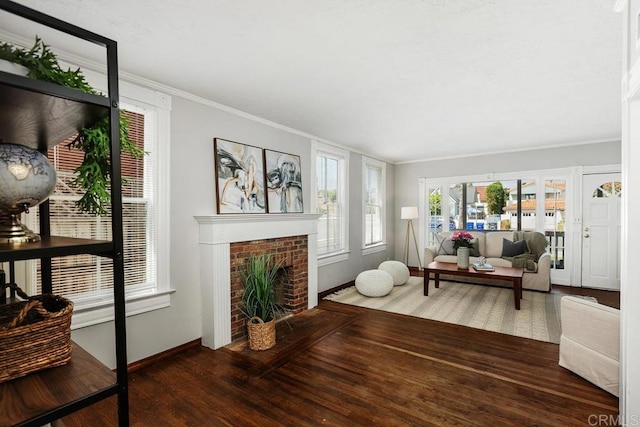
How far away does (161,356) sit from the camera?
2816 millimetres

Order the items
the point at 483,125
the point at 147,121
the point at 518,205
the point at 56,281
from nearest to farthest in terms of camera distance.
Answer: the point at 56,281, the point at 147,121, the point at 483,125, the point at 518,205

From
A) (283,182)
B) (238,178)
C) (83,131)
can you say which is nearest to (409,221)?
(283,182)

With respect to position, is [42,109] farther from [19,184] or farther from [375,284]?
[375,284]

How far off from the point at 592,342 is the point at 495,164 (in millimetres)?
4228

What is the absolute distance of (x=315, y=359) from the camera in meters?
2.82

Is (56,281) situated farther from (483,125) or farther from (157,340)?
(483,125)

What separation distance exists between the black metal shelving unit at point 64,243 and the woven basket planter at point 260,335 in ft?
6.53

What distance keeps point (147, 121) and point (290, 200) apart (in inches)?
73.9

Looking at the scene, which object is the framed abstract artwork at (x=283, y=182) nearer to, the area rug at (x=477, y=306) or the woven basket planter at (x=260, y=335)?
the woven basket planter at (x=260, y=335)

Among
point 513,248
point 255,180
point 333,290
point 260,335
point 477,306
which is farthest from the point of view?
point 513,248

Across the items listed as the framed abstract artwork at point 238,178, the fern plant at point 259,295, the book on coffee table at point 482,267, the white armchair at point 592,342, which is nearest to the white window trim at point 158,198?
the framed abstract artwork at point 238,178

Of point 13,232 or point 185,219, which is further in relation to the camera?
point 185,219

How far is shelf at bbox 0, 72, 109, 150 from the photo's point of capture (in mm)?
777

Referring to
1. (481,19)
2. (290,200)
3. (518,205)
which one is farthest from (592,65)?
(518,205)
